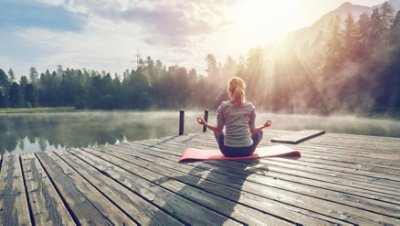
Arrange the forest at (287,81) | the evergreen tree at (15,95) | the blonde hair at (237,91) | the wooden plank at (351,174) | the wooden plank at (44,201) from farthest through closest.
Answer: the evergreen tree at (15,95), the forest at (287,81), the blonde hair at (237,91), the wooden plank at (351,174), the wooden plank at (44,201)

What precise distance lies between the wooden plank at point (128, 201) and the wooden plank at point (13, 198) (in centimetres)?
75

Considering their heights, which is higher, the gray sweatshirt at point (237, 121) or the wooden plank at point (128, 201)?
the gray sweatshirt at point (237, 121)

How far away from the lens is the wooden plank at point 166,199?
81.5 inches

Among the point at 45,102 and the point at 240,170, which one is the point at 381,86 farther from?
the point at 45,102

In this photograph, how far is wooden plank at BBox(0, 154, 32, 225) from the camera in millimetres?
2189

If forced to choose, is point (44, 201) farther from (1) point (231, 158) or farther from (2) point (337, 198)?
(2) point (337, 198)

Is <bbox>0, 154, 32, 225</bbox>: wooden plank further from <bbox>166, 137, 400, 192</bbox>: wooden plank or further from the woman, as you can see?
<bbox>166, 137, 400, 192</bbox>: wooden plank

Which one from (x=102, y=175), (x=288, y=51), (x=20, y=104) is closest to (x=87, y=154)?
(x=102, y=175)

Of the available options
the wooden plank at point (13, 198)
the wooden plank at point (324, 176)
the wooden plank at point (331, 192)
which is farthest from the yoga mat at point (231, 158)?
the wooden plank at point (13, 198)

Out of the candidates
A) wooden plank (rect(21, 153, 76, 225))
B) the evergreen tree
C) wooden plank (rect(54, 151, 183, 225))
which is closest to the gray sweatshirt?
wooden plank (rect(54, 151, 183, 225))

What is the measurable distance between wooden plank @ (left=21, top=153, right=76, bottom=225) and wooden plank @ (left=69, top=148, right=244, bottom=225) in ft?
2.52

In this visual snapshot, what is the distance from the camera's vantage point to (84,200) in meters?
2.57

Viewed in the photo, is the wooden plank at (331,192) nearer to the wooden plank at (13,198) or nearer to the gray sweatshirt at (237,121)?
the gray sweatshirt at (237,121)

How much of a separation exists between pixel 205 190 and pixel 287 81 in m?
44.2
